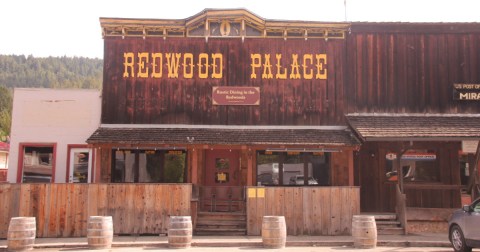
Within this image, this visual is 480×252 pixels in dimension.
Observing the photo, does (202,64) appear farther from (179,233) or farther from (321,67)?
(179,233)

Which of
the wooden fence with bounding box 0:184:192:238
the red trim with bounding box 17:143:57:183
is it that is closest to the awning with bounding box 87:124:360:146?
the red trim with bounding box 17:143:57:183

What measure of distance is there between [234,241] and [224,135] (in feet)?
16.3

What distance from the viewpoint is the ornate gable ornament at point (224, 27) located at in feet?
63.3

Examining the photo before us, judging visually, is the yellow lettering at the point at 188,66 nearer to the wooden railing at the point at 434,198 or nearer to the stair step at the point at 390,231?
the stair step at the point at 390,231

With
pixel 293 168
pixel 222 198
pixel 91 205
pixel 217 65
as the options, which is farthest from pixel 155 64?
pixel 293 168

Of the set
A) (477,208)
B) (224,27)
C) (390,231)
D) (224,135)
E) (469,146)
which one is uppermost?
(224,27)

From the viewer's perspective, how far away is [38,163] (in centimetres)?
1923

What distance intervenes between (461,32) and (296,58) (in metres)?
6.81

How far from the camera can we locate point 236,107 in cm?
1927

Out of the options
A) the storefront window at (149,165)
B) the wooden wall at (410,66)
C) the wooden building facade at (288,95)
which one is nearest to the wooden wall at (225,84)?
the wooden building facade at (288,95)

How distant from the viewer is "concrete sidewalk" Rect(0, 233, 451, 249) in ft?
44.9

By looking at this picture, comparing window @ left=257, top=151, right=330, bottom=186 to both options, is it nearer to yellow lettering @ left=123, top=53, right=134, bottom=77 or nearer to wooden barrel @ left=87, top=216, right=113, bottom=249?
yellow lettering @ left=123, top=53, right=134, bottom=77

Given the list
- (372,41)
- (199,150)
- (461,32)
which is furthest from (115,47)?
(461,32)

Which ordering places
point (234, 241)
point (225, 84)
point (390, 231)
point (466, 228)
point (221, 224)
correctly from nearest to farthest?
point (466, 228), point (234, 241), point (390, 231), point (221, 224), point (225, 84)
